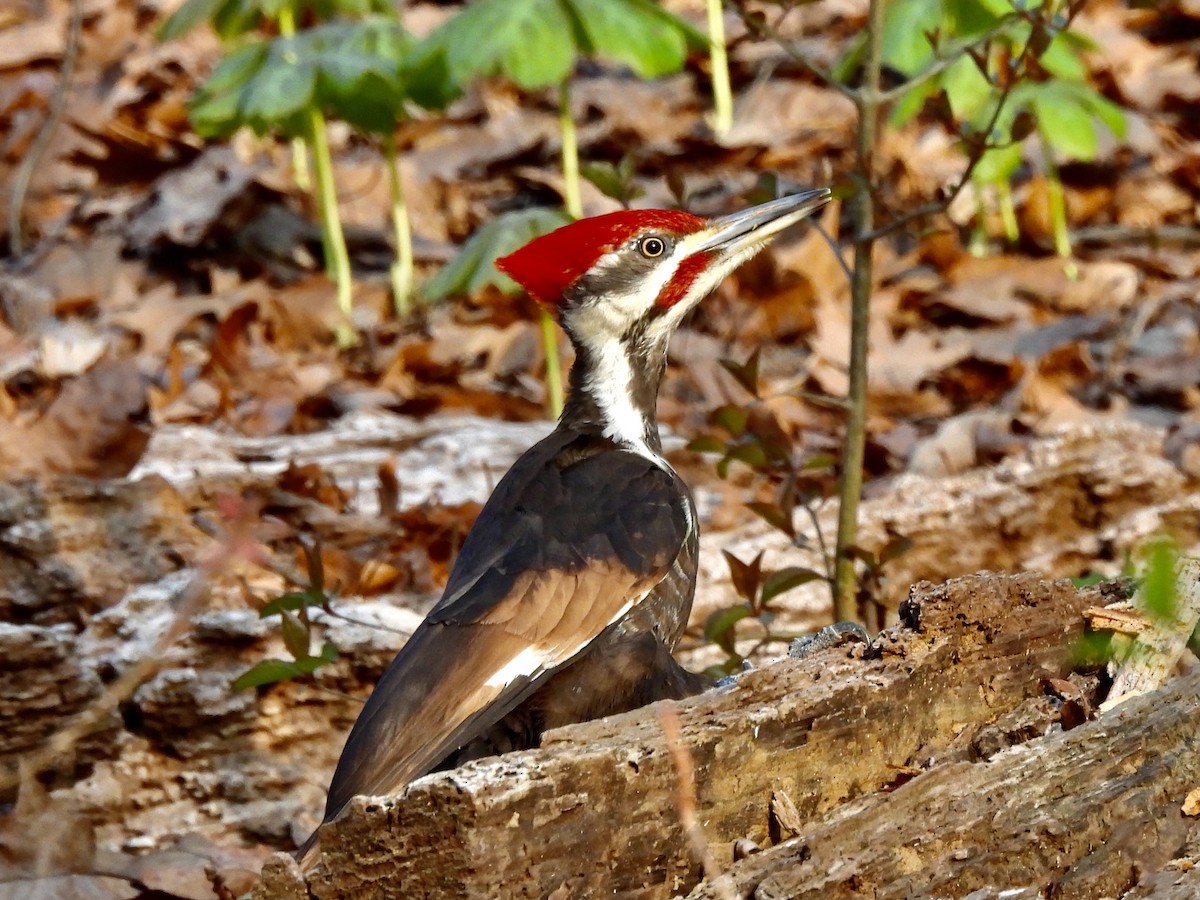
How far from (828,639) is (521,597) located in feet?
1.82

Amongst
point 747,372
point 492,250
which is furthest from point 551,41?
point 747,372

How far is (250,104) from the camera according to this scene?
17.1ft

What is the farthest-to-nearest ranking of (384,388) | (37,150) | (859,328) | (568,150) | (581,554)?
1. (37,150)
2. (384,388)
3. (568,150)
4. (859,328)
5. (581,554)

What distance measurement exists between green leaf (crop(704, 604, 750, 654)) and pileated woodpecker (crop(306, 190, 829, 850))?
14cm

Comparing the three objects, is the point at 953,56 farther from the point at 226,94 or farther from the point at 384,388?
the point at 226,94

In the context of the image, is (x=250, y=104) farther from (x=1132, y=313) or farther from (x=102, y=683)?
(x=1132, y=313)

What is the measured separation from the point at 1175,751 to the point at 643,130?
5.55 meters

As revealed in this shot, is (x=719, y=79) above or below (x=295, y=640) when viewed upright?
above

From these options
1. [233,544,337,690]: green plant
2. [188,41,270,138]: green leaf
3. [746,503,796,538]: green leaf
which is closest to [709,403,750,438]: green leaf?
[746,503,796,538]: green leaf

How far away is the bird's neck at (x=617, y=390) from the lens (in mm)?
3463

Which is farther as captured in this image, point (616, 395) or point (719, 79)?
point (719, 79)

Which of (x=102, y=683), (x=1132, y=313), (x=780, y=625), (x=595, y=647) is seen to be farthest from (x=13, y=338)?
(x=1132, y=313)

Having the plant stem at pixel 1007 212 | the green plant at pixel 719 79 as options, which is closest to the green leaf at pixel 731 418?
the plant stem at pixel 1007 212

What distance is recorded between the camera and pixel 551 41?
4746mm
